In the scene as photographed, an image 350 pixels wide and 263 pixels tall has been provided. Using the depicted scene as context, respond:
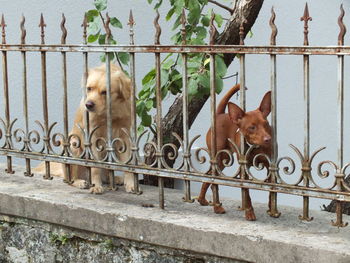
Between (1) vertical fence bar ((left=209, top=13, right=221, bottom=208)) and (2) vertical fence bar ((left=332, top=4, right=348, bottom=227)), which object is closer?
(2) vertical fence bar ((left=332, top=4, right=348, bottom=227))

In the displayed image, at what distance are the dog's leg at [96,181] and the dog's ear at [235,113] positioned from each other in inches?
44.0

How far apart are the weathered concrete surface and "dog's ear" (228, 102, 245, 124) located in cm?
50

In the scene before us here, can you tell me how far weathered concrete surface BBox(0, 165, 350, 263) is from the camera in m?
A: 3.33

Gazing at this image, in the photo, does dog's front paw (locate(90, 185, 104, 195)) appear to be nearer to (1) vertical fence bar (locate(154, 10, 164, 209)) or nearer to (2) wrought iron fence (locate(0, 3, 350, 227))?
(2) wrought iron fence (locate(0, 3, 350, 227))

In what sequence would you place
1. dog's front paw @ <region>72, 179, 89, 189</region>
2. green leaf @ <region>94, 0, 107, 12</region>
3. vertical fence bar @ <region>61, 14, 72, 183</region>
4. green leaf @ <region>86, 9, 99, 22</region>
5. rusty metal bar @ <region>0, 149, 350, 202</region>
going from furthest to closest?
green leaf @ <region>86, 9, 99, 22</region>, green leaf @ <region>94, 0, 107, 12</region>, dog's front paw @ <region>72, 179, 89, 189</region>, vertical fence bar @ <region>61, 14, 72, 183</region>, rusty metal bar @ <region>0, 149, 350, 202</region>

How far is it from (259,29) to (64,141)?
9.89ft

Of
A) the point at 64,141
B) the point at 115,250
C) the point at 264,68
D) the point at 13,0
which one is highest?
the point at 13,0

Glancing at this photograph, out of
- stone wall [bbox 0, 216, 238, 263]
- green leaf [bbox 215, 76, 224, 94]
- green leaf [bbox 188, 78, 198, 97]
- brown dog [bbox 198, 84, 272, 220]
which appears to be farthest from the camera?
green leaf [bbox 188, 78, 198, 97]

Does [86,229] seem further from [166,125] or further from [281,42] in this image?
[281,42]

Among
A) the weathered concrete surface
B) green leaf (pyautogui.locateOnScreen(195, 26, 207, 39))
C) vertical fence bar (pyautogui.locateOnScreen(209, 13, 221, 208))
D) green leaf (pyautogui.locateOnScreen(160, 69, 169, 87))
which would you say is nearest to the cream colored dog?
the weathered concrete surface

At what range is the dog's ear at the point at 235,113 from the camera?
3.53 m

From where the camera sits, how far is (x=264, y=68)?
682cm

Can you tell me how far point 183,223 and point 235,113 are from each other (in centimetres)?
59

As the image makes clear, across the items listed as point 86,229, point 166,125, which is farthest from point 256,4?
point 86,229
